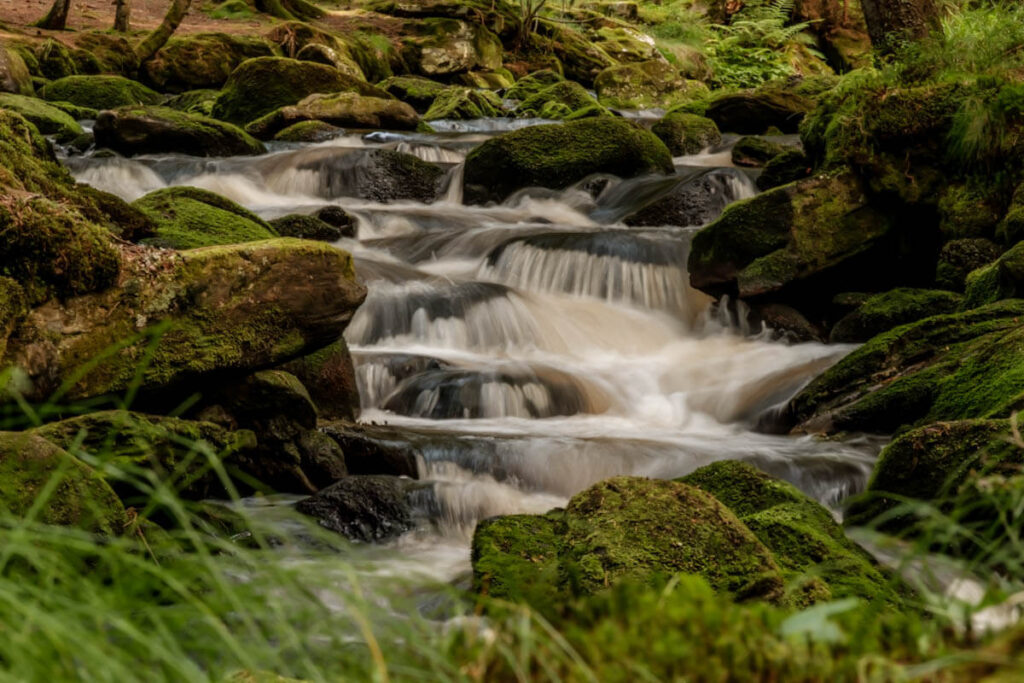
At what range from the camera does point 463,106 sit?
771 inches

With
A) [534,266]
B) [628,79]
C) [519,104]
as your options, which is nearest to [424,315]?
[534,266]

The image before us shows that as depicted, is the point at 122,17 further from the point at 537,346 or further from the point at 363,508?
the point at 363,508

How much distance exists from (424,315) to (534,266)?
2.00 m

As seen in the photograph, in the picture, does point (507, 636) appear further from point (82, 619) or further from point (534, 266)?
point (534, 266)

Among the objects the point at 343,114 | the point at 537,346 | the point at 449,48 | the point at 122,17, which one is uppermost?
the point at 449,48

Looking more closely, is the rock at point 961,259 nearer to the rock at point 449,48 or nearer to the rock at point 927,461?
the rock at point 927,461

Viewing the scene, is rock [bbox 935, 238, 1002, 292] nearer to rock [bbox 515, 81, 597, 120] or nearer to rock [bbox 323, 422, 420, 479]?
rock [bbox 323, 422, 420, 479]

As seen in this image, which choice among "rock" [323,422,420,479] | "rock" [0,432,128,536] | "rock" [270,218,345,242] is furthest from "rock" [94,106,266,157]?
"rock" [0,432,128,536]

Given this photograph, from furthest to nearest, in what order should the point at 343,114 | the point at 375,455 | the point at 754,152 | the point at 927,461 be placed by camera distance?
the point at 343,114 → the point at 754,152 → the point at 375,455 → the point at 927,461

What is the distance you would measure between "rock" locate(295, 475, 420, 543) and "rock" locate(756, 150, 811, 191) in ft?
27.3

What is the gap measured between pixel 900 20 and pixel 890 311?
3.52m

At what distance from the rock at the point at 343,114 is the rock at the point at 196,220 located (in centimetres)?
894

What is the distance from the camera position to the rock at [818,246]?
Answer: 943 centimetres

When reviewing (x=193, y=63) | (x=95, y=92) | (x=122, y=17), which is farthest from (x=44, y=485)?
(x=122, y=17)
